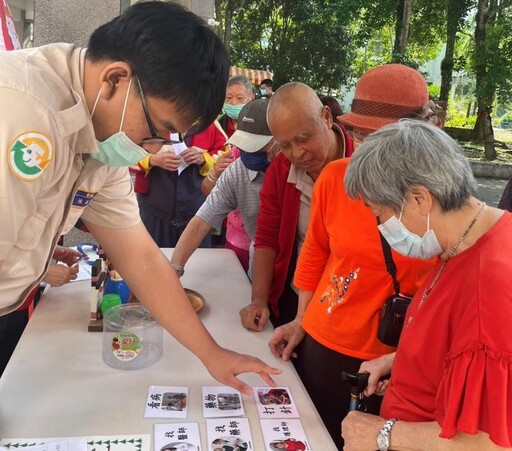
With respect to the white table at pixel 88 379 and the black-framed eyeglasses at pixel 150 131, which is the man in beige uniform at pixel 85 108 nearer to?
the black-framed eyeglasses at pixel 150 131

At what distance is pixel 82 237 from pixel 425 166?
3.71 metres

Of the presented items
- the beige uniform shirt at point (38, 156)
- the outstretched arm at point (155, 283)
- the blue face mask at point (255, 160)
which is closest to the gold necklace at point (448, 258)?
the outstretched arm at point (155, 283)

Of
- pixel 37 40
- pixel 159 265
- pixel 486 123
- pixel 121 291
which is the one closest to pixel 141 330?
pixel 159 265

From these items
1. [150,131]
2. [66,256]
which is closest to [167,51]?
[150,131]

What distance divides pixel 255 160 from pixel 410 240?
4.33 ft

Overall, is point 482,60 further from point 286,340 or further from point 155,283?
point 155,283

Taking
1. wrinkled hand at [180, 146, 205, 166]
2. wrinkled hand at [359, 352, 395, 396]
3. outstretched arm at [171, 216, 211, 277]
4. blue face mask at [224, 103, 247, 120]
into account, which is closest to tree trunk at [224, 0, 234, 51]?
blue face mask at [224, 103, 247, 120]

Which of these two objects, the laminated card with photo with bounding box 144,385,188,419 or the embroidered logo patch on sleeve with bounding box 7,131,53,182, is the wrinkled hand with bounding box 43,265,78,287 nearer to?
the laminated card with photo with bounding box 144,385,188,419

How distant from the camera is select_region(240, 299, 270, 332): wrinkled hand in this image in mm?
1851

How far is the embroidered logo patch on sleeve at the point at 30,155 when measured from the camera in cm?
86

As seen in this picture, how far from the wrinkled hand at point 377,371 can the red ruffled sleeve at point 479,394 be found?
0.48 meters

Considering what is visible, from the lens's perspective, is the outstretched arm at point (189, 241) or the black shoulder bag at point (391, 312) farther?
the outstretched arm at point (189, 241)

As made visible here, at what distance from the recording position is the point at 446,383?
98 cm

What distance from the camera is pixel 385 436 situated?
3.62 ft
